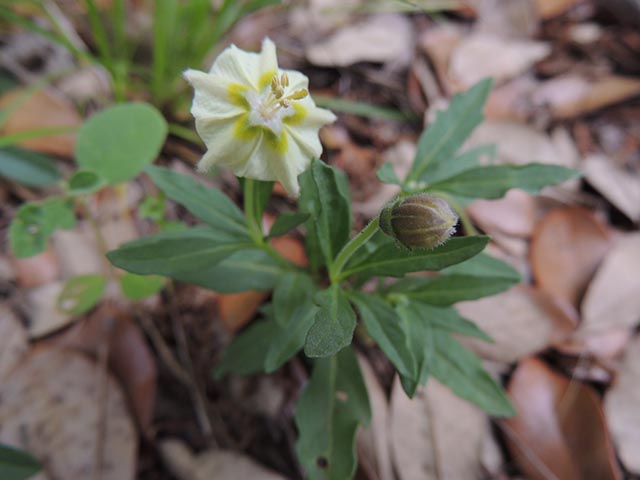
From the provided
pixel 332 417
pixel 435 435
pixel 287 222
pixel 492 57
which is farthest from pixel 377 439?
pixel 492 57

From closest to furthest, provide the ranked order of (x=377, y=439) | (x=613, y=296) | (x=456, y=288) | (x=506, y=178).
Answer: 1. (x=456, y=288)
2. (x=506, y=178)
3. (x=377, y=439)
4. (x=613, y=296)

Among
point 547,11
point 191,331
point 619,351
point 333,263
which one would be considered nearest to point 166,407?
point 191,331

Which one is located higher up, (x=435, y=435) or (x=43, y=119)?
(x=43, y=119)

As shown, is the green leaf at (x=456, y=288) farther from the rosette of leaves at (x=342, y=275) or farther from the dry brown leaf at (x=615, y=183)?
the dry brown leaf at (x=615, y=183)

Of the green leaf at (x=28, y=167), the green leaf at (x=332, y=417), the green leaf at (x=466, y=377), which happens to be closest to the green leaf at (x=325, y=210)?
the green leaf at (x=332, y=417)

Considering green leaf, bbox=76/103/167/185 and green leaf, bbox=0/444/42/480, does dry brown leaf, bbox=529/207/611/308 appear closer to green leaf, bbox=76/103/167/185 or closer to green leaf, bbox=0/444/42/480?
green leaf, bbox=76/103/167/185

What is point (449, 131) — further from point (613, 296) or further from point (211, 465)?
point (211, 465)
